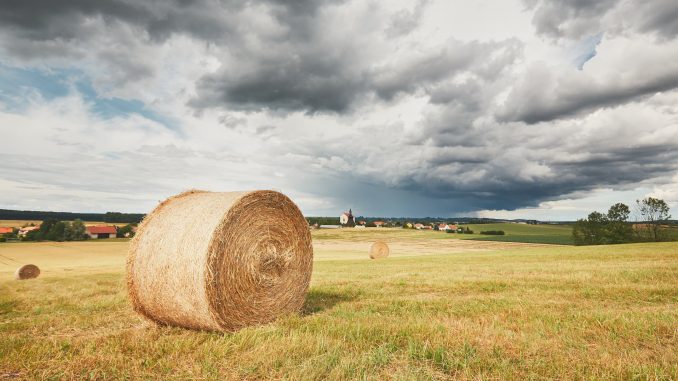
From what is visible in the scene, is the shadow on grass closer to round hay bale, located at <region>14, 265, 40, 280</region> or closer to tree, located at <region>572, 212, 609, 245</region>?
round hay bale, located at <region>14, 265, 40, 280</region>

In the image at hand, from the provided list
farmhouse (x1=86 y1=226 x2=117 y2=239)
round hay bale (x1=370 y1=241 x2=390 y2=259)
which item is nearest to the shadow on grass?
round hay bale (x1=370 y1=241 x2=390 y2=259)

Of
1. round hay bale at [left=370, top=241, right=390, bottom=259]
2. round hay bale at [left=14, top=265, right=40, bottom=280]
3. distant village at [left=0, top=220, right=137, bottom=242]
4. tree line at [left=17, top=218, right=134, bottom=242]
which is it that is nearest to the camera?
round hay bale at [left=14, top=265, right=40, bottom=280]

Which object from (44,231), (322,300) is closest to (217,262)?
(322,300)

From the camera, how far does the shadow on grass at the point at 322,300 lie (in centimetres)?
855

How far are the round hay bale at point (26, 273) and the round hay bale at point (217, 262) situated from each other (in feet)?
67.4

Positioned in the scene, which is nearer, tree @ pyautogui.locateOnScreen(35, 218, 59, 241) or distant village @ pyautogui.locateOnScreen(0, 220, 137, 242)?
distant village @ pyautogui.locateOnScreen(0, 220, 137, 242)

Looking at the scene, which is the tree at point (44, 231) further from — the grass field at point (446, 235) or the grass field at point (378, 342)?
the grass field at point (378, 342)

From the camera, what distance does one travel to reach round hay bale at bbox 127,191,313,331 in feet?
22.6

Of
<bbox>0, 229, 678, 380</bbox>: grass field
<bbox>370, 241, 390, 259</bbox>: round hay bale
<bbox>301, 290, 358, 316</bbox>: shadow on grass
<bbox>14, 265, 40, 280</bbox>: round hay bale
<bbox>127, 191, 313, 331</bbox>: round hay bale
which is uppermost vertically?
<bbox>127, 191, 313, 331</bbox>: round hay bale

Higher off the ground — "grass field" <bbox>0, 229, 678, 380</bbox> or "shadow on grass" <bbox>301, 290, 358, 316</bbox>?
"grass field" <bbox>0, 229, 678, 380</bbox>

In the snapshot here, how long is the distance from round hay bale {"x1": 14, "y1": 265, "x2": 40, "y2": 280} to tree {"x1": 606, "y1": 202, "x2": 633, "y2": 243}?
85777 millimetres

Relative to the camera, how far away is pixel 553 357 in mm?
4738

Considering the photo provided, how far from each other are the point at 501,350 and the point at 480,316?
7.19 ft

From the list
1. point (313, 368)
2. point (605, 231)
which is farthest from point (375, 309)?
point (605, 231)
